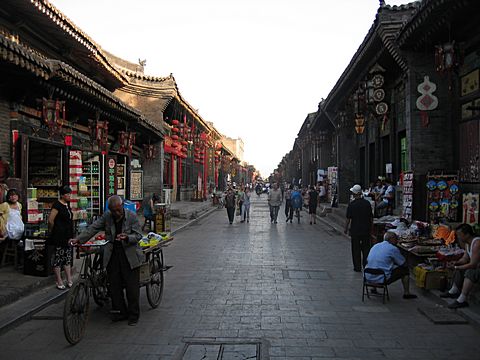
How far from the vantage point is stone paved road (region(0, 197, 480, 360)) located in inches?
183

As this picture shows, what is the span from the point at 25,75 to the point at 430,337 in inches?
284

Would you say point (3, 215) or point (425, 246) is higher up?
point (3, 215)

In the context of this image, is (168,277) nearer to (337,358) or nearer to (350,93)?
(337,358)

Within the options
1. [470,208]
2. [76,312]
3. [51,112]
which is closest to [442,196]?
[470,208]

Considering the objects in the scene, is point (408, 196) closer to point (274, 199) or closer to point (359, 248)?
point (359, 248)

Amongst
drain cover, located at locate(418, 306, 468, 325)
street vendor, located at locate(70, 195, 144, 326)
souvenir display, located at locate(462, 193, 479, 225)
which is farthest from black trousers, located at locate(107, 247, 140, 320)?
souvenir display, located at locate(462, 193, 479, 225)

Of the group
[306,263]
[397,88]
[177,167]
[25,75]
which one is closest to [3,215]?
[25,75]

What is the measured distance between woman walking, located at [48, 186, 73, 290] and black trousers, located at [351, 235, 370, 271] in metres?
4.97

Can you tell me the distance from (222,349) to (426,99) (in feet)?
27.6

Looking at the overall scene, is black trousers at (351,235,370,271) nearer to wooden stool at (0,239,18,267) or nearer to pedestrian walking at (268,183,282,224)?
wooden stool at (0,239,18,267)

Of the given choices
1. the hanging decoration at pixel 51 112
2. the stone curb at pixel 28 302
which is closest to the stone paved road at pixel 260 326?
the stone curb at pixel 28 302

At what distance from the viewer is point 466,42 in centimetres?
948

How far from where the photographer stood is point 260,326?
5.48 metres

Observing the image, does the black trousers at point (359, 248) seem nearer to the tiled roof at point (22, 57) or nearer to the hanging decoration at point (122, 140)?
the tiled roof at point (22, 57)
